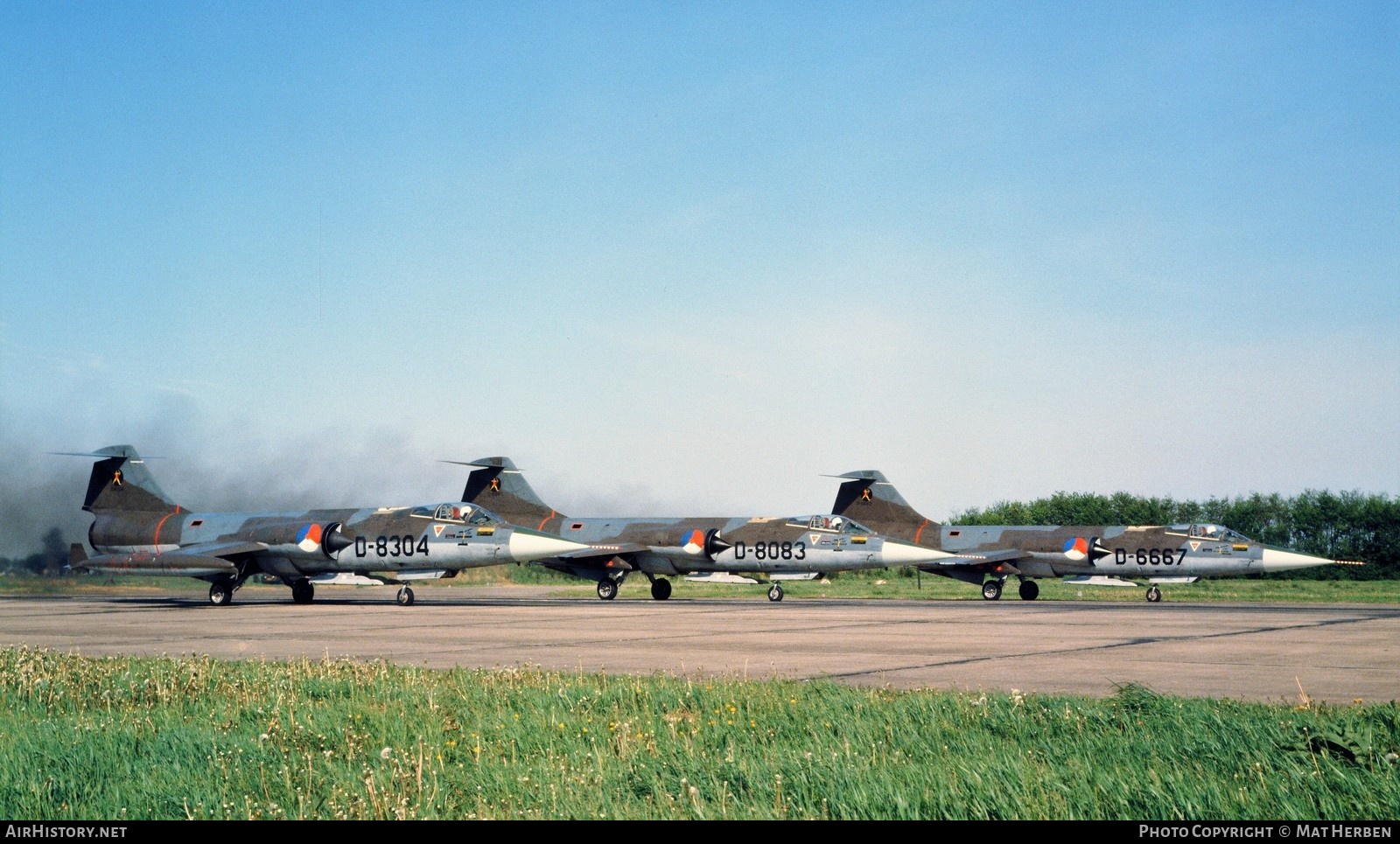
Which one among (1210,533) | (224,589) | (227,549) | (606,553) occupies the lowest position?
(224,589)

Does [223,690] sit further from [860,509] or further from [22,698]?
[860,509]

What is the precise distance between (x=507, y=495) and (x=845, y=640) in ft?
88.0

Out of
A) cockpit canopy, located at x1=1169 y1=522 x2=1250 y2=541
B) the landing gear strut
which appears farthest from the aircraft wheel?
cockpit canopy, located at x1=1169 y1=522 x2=1250 y2=541

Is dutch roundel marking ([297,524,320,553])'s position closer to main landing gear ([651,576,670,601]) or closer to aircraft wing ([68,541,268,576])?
aircraft wing ([68,541,268,576])

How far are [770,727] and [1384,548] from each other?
7017 centimetres

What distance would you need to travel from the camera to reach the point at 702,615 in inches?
1044

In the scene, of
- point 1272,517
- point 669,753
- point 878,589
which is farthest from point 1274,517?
point 669,753

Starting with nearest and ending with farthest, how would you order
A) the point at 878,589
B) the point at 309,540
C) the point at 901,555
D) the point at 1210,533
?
1. the point at 309,540
2. the point at 901,555
3. the point at 1210,533
4. the point at 878,589

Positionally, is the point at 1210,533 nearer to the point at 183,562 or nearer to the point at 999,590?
the point at 999,590

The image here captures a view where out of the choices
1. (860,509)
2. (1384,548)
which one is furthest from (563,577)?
(1384,548)

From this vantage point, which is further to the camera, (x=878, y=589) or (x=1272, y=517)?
(x=1272, y=517)

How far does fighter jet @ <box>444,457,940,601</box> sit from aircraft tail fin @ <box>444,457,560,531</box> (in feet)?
9.78

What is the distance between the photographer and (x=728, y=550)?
38188 millimetres

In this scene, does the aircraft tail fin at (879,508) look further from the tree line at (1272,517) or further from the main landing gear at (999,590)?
the tree line at (1272,517)
